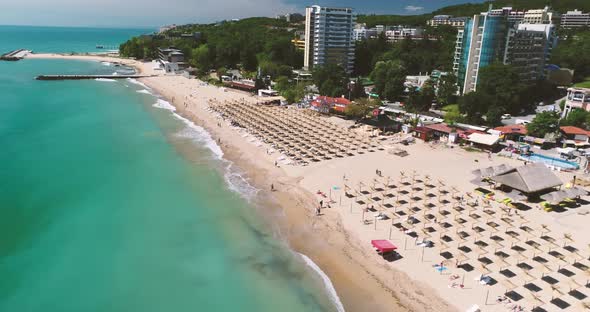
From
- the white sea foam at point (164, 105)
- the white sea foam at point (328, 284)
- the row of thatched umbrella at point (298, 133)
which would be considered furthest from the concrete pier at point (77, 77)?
the white sea foam at point (328, 284)

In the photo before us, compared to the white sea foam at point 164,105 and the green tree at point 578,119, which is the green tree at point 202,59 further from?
the green tree at point 578,119

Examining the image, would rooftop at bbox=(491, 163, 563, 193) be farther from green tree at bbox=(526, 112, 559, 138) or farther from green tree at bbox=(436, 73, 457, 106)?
green tree at bbox=(436, 73, 457, 106)

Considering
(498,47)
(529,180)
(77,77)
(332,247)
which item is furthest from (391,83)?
(77,77)

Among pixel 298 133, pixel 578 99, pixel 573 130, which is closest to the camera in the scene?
pixel 573 130

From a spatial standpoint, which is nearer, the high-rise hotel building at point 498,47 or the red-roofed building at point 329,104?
the red-roofed building at point 329,104

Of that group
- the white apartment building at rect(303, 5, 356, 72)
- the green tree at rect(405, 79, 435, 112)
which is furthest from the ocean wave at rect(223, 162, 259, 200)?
the white apartment building at rect(303, 5, 356, 72)

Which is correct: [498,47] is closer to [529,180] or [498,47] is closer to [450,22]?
[529,180]

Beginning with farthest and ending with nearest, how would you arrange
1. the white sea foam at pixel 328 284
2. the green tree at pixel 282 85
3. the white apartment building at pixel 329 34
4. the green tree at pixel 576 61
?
1. the white apartment building at pixel 329 34
2. the green tree at pixel 576 61
3. the green tree at pixel 282 85
4. the white sea foam at pixel 328 284
